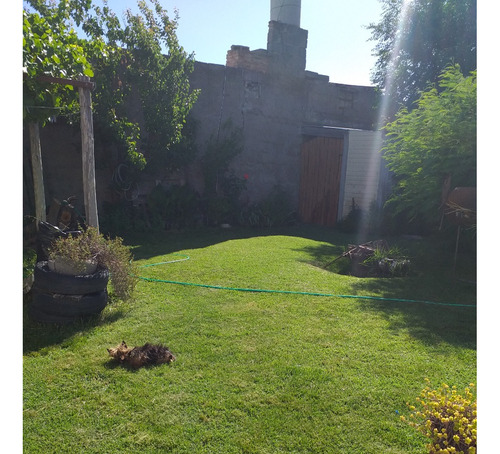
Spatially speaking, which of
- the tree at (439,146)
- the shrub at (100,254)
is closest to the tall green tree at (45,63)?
the shrub at (100,254)

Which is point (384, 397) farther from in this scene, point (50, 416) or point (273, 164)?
point (273, 164)

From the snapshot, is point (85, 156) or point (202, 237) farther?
point (202, 237)

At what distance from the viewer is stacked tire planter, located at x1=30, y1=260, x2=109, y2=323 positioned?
3658 mm

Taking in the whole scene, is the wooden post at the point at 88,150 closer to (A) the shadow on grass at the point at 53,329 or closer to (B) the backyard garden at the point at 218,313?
(B) the backyard garden at the point at 218,313

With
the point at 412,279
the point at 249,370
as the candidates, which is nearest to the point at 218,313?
the point at 249,370

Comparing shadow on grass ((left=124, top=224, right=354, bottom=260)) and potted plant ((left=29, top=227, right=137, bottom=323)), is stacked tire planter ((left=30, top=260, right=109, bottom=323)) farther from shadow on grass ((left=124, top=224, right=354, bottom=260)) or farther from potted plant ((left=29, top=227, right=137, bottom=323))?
shadow on grass ((left=124, top=224, right=354, bottom=260))

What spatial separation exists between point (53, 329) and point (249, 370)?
1889 mm

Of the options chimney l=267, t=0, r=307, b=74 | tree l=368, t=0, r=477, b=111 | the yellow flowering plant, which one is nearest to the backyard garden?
the yellow flowering plant

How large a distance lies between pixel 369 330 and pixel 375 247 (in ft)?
11.9

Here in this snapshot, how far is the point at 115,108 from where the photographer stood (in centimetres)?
869

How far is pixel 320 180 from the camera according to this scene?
11891mm

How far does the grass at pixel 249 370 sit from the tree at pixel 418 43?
9.04 meters

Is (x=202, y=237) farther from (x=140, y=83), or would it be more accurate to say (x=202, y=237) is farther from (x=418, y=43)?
(x=418, y=43)

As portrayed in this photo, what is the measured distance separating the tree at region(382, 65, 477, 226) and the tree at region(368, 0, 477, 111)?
5.35m
